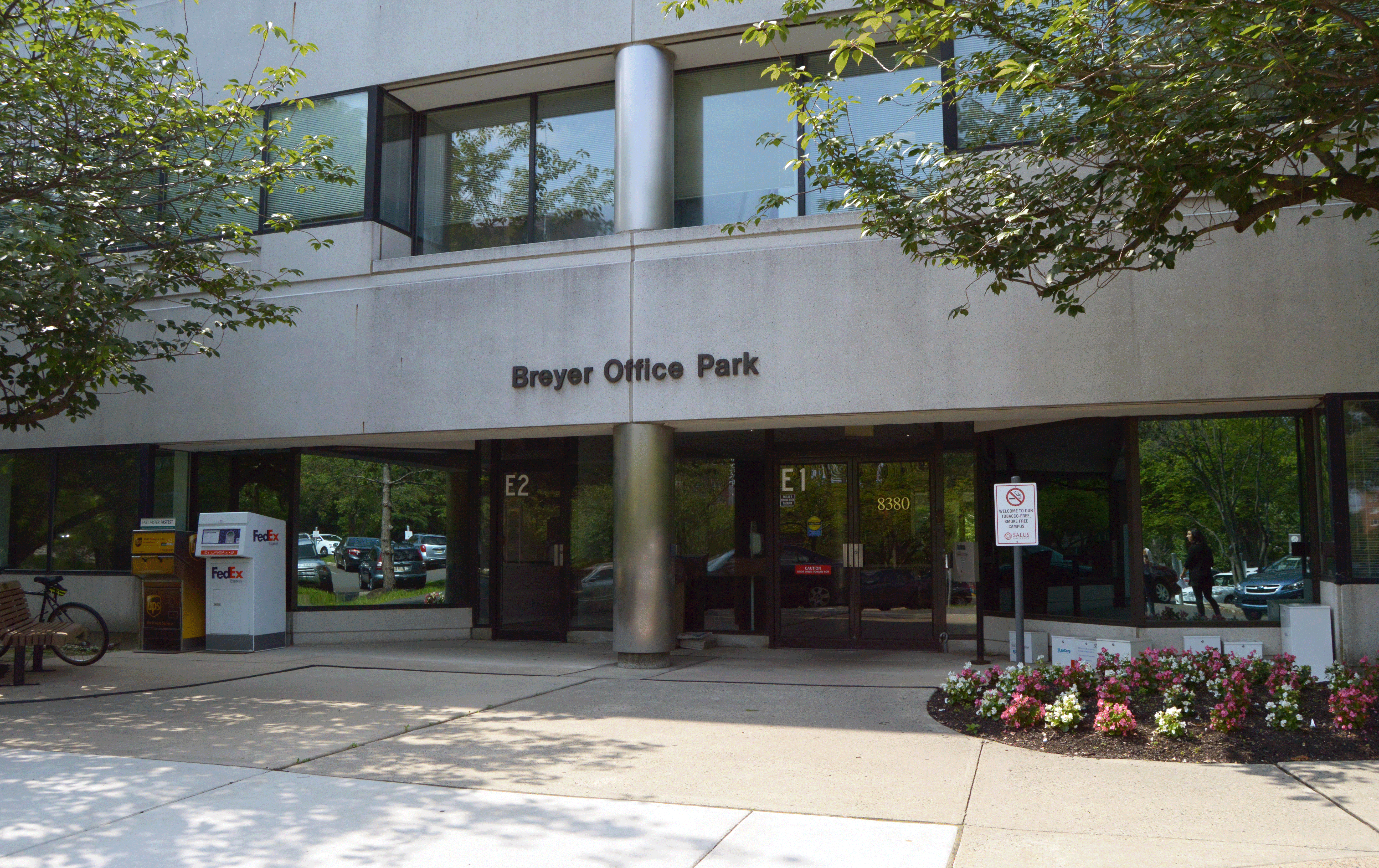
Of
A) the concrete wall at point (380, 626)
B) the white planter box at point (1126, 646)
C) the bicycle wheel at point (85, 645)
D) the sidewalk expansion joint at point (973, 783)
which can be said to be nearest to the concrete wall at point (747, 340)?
the white planter box at point (1126, 646)

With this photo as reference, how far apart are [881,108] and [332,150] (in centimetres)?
696

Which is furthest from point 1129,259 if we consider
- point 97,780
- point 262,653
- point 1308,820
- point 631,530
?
point 262,653

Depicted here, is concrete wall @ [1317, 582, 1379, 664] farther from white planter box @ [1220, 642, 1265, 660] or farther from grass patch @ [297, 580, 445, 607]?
grass patch @ [297, 580, 445, 607]

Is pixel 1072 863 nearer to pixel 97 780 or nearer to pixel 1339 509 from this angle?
pixel 97 780

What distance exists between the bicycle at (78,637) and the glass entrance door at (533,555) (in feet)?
15.7

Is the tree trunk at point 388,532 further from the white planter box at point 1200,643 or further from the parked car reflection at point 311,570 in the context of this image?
the white planter box at point 1200,643

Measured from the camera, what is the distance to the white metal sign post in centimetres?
839

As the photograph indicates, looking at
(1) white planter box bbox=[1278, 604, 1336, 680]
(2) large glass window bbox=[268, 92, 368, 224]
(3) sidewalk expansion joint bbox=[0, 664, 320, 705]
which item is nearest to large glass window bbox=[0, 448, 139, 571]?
(2) large glass window bbox=[268, 92, 368, 224]

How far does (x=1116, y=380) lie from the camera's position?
9.78 metres

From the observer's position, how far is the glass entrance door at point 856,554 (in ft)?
40.4

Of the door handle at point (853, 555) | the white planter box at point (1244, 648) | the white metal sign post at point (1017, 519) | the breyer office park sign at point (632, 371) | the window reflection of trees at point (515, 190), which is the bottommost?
the white planter box at point (1244, 648)

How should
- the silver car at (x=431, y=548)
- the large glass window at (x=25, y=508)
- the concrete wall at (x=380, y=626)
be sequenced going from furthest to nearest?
the large glass window at (x=25, y=508)
the silver car at (x=431, y=548)
the concrete wall at (x=380, y=626)

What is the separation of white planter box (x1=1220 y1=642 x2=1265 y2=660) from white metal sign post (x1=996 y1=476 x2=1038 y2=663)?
2.96 m

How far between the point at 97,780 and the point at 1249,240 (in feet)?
33.9
